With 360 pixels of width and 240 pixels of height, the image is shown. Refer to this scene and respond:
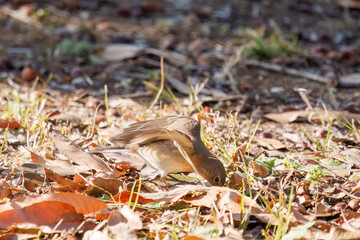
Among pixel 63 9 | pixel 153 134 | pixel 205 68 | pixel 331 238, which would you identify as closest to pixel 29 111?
pixel 153 134

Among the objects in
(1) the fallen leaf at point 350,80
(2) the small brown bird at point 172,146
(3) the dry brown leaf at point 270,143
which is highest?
(2) the small brown bird at point 172,146

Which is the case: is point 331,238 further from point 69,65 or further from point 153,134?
point 69,65

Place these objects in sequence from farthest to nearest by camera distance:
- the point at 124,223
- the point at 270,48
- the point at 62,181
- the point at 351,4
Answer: the point at 351,4, the point at 270,48, the point at 62,181, the point at 124,223

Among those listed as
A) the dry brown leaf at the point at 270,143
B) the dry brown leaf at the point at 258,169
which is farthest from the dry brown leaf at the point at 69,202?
the dry brown leaf at the point at 270,143

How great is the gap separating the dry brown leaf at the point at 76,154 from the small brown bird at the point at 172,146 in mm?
162

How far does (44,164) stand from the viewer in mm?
2834

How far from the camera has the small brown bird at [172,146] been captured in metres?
2.66

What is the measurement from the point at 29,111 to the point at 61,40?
84.1 inches

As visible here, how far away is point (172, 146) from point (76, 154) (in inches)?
22.5

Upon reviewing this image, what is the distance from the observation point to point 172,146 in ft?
9.07

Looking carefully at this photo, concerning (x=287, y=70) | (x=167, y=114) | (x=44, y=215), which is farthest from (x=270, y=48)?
(x=44, y=215)

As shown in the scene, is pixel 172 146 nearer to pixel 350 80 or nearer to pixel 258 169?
pixel 258 169

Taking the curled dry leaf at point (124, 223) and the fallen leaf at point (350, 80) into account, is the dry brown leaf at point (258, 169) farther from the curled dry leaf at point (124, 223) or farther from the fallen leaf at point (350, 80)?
the fallen leaf at point (350, 80)

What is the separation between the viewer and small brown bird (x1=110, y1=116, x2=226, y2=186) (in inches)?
105
